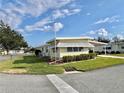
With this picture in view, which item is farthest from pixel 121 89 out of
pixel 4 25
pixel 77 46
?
pixel 4 25

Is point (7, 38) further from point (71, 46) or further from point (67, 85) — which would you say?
point (67, 85)

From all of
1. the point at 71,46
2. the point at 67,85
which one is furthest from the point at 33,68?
the point at 67,85

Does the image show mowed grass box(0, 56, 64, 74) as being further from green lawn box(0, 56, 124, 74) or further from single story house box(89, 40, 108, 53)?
single story house box(89, 40, 108, 53)

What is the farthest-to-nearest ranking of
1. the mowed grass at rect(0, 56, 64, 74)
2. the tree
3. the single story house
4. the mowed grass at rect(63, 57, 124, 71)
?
the tree, the single story house, the mowed grass at rect(63, 57, 124, 71), the mowed grass at rect(0, 56, 64, 74)

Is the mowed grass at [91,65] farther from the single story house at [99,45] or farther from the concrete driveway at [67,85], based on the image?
the single story house at [99,45]

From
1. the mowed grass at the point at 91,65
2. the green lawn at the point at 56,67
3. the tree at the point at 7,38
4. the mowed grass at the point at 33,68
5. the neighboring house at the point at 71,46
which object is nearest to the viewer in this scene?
the mowed grass at the point at 33,68

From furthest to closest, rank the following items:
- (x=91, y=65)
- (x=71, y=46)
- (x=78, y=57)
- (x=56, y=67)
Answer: (x=71, y=46)
(x=78, y=57)
(x=56, y=67)
(x=91, y=65)

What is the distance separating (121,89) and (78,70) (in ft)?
35.9

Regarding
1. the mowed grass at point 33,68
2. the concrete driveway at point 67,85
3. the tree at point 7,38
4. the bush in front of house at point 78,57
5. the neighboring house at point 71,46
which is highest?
the tree at point 7,38

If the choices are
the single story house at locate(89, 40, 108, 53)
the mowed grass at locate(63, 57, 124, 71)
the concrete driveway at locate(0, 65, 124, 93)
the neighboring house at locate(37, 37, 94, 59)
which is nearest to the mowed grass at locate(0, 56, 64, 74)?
the mowed grass at locate(63, 57, 124, 71)

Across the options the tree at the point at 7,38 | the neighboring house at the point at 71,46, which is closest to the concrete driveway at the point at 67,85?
the neighboring house at the point at 71,46

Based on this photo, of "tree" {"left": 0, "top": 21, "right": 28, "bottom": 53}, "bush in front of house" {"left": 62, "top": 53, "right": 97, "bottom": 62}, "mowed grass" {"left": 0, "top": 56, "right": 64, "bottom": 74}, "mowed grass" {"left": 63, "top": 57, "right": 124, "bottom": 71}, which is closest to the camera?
"mowed grass" {"left": 0, "top": 56, "right": 64, "bottom": 74}

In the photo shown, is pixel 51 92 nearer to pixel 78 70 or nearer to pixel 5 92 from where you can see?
pixel 5 92

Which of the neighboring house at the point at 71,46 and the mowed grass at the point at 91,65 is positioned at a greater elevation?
the neighboring house at the point at 71,46
